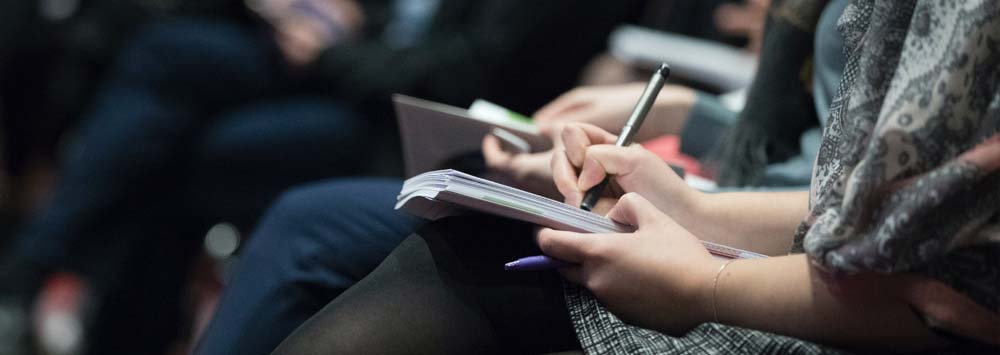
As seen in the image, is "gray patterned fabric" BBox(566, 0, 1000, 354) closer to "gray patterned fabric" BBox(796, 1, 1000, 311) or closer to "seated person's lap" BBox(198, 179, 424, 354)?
"gray patterned fabric" BBox(796, 1, 1000, 311)

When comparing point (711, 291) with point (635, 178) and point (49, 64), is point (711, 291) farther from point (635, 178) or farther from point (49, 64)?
point (49, 64)

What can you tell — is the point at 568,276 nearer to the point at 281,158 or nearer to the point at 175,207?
the point at 281,158

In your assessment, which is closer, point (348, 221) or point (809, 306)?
point (809, 306)

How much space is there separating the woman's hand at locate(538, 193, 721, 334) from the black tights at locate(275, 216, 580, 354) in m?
0.05

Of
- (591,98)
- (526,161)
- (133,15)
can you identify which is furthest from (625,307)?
(133,15)

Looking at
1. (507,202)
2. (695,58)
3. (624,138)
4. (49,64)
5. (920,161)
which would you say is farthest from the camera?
(49,64)

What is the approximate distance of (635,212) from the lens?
680mm

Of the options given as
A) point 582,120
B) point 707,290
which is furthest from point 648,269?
point 582,120

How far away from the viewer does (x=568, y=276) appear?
69 cm


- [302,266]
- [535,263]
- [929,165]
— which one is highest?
[929,165]

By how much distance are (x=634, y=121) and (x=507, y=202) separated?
18cm

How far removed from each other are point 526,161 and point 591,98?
0.54 feet

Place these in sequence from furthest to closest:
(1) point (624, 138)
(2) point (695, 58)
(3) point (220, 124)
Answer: (3) point (220, 124)
(2) point (695, 58)
(1) point (624, 138)

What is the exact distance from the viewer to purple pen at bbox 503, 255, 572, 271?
69 centimetres
